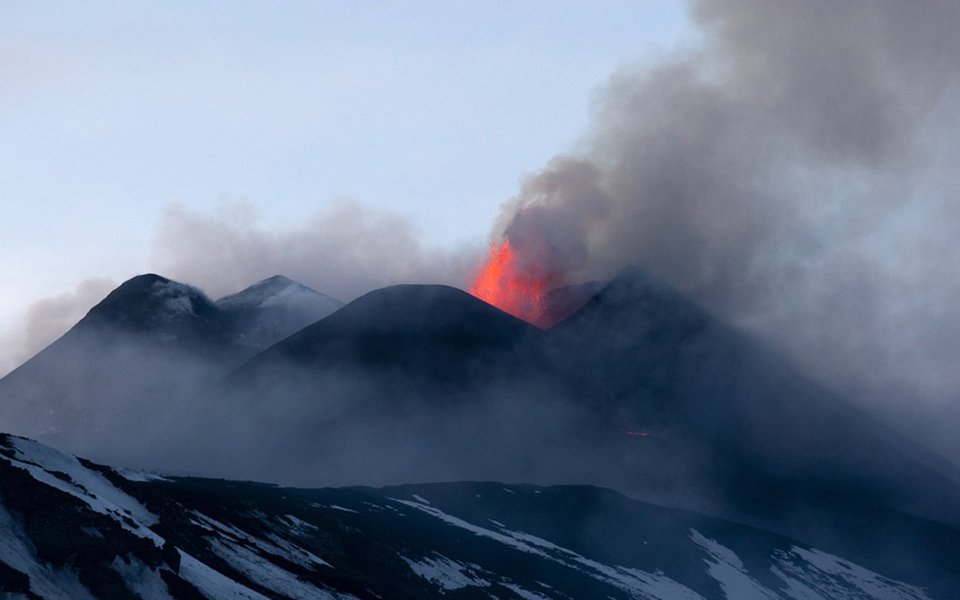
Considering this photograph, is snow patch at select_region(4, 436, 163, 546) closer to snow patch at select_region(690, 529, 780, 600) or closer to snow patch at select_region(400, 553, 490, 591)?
snow patch at select_region(400, 553, 490, 591)

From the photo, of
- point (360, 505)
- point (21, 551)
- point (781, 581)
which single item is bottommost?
point (21, 551)

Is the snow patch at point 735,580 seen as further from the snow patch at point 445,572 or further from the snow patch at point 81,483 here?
the snow patch at point 81,483

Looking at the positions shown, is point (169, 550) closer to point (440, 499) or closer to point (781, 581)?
point (440, 499)

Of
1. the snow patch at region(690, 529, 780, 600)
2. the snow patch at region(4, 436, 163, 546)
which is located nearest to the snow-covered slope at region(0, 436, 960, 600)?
the snow patch at region(4, 436, 163, 546)

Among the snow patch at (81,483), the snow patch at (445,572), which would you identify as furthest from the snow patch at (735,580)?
the snow patch at (81,483)

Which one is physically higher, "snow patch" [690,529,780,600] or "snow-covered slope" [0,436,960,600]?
"snow patch" [690,529,780,600]

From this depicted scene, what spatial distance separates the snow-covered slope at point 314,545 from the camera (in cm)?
6419

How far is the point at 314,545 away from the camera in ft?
381

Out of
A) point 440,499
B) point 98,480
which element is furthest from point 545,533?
point 98,480

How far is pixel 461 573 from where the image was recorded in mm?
129000

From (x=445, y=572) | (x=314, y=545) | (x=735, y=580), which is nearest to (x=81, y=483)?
(x=314, y=545)

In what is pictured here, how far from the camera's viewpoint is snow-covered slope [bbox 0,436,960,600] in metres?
64.2

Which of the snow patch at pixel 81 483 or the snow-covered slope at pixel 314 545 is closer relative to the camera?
the snow-covered slope at pixel 314 545

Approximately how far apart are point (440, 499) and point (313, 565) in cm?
7479
